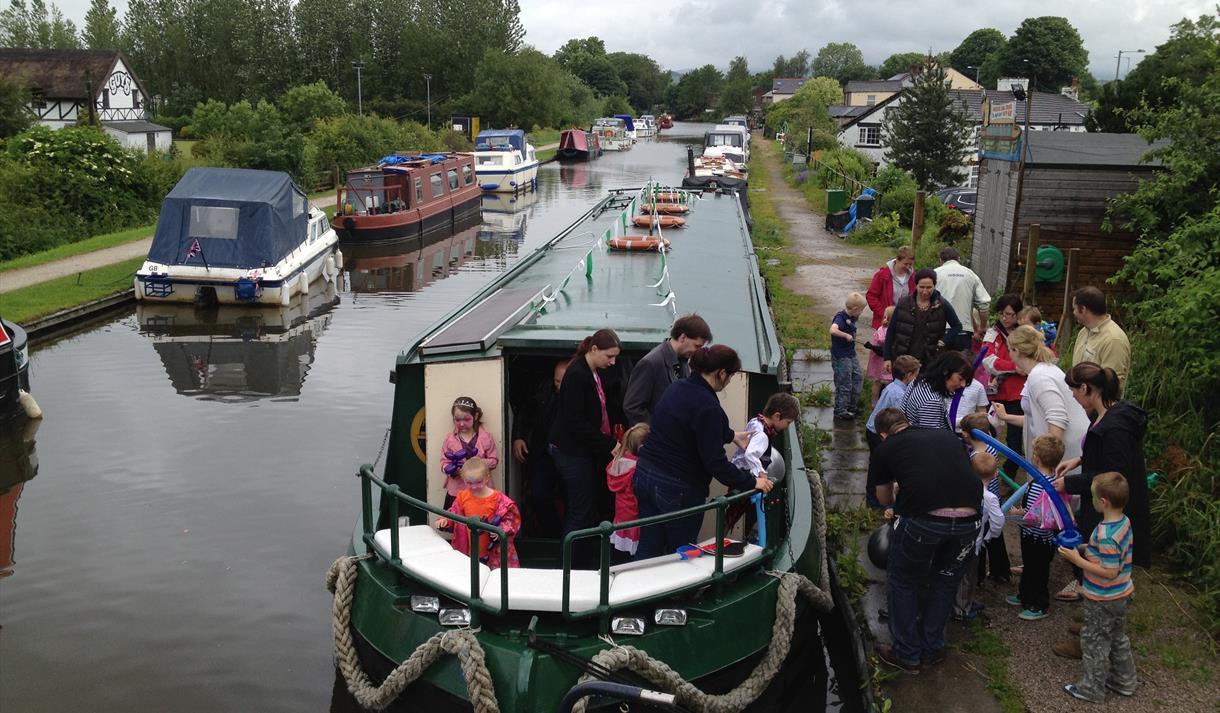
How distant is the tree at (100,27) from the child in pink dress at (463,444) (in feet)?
295

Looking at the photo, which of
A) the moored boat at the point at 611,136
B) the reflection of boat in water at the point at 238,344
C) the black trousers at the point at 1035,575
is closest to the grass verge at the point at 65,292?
the reflection of boat in water at the point at 238,344

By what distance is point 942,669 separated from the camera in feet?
20.4

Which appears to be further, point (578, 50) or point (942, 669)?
point (578, 50)

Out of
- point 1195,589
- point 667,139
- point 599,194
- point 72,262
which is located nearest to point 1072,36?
point 667,139

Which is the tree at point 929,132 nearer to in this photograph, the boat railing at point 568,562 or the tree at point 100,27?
the boat railing at point 568,562

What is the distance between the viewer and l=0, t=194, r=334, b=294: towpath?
19.9 metres

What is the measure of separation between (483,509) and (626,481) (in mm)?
907

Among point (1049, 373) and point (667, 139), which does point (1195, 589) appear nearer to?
point (1049, 373)

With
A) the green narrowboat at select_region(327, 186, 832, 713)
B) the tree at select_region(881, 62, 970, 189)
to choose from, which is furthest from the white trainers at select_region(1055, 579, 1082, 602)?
the tree at select_region(881, 62, 970, 189)

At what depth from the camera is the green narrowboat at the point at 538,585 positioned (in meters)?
5.24

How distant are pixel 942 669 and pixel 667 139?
93.2m

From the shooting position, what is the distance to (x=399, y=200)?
28.9 metres

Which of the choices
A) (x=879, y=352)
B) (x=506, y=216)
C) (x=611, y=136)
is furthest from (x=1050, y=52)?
(x=879, y=352)

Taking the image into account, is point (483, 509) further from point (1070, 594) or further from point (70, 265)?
point (70, 265)
